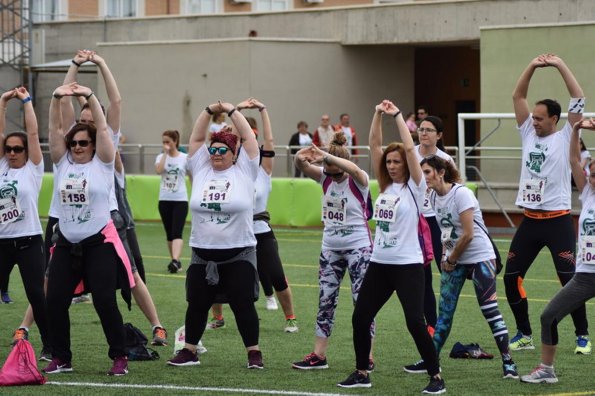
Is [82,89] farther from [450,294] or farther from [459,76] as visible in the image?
[459,76]

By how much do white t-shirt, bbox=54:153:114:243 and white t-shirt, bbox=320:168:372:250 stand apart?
5.91 ft

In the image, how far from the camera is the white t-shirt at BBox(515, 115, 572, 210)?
10.8 m

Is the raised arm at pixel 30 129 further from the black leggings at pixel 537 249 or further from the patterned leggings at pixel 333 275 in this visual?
the black leggings at pixel 537 249

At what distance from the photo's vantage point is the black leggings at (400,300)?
8.99 m

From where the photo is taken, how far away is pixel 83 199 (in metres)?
9.62

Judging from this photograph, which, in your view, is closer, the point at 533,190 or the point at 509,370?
the point at 509,370

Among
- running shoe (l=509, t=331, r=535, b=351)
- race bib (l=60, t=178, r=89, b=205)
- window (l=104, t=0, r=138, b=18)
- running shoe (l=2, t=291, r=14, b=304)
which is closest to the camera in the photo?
race bib (l=60, t=178, r=89, b=205)

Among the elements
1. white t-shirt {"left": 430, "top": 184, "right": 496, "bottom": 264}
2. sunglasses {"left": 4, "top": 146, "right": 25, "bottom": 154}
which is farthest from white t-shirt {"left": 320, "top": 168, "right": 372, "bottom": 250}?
sunglasses {"left": 4, "top": 146, "right": 25, "bottom": 154}

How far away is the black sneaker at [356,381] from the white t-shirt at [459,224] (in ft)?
4.15

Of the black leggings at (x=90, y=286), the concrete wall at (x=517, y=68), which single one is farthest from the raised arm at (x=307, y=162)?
the concrete wall at (x=517, y=68)

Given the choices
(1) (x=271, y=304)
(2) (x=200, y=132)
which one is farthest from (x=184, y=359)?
(1) (x=271, y=304)

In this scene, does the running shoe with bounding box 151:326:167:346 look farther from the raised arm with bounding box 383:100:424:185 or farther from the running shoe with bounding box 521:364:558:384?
the running shoe with bounding box 521:364:558:384

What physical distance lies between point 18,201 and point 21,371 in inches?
62.7

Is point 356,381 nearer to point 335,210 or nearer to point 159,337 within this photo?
point 335,210
